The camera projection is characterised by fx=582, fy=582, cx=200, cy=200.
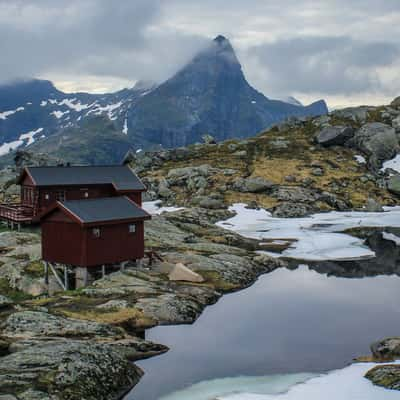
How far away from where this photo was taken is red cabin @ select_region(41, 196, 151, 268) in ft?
161

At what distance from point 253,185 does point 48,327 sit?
75.3 m

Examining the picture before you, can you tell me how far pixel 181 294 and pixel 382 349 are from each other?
17.2m

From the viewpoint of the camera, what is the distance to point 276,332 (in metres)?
39.0

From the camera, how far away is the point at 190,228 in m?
77.8

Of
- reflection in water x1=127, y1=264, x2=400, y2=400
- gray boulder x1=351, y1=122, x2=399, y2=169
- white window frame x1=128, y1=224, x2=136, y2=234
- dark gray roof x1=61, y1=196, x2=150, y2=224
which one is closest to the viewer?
reflection in water x1=127, y1=264, x2=400, y2=400

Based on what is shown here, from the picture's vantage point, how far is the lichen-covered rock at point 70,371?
88.1ft

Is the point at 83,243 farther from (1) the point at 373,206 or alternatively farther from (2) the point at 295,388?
(1) the point at 373,206

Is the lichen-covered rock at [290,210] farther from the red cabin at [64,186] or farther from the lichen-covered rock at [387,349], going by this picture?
the lichen-covered rock at [387,349]

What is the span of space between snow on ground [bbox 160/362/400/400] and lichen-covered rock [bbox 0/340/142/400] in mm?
2942

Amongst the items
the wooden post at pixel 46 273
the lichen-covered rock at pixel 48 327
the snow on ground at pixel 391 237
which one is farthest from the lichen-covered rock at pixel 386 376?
the snow on ground at pixel 391 237

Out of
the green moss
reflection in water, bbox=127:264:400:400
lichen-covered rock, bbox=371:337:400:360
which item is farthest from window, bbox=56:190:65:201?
lichen-covered rock, bbox=371:337:400:360

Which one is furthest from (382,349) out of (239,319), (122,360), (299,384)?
(122,360)

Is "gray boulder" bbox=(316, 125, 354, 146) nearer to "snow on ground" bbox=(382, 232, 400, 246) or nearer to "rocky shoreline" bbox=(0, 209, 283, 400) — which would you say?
"snow on ground" bbox=(382, 232, 400, 246)

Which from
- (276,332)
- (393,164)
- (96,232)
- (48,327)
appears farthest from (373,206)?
(48,327)
